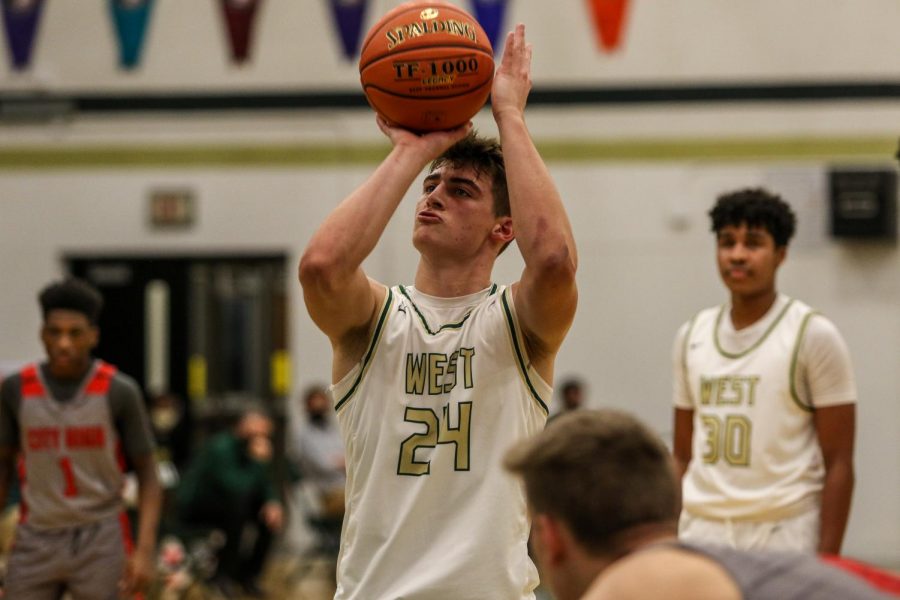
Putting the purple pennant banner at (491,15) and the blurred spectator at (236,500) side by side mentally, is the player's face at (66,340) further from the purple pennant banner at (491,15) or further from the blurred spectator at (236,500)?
the purple pennant banner at (491,15)

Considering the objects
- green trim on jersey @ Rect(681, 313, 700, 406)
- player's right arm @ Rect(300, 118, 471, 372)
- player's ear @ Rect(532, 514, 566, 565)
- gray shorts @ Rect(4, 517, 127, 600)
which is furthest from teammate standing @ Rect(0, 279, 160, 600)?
player's ear @ Rect(532, 514, 566, 565)

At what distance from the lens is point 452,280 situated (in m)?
3.09

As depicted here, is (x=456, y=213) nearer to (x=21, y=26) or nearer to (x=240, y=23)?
(x=240, y=23)

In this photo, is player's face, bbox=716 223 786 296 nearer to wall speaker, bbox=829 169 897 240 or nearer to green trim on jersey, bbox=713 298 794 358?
green trim on jersey, bbox=713 298 794 358

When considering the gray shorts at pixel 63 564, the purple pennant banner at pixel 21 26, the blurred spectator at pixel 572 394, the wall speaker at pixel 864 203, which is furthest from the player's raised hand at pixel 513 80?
the purple pennant banner at pixel 21 26

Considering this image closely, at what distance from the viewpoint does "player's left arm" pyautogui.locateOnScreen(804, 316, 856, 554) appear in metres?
4.11

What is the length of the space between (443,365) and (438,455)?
0.72ft

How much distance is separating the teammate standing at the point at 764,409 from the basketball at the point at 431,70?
1.66 metres

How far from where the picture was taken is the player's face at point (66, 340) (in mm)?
4984

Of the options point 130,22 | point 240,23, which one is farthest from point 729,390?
point 130,22

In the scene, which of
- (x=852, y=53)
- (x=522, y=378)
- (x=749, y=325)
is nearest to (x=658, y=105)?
(x=852, y=53)

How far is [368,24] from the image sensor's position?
416 inches

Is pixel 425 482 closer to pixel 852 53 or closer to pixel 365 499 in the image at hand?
pixel 365 499

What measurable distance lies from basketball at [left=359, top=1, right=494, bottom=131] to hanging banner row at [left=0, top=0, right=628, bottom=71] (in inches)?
299
